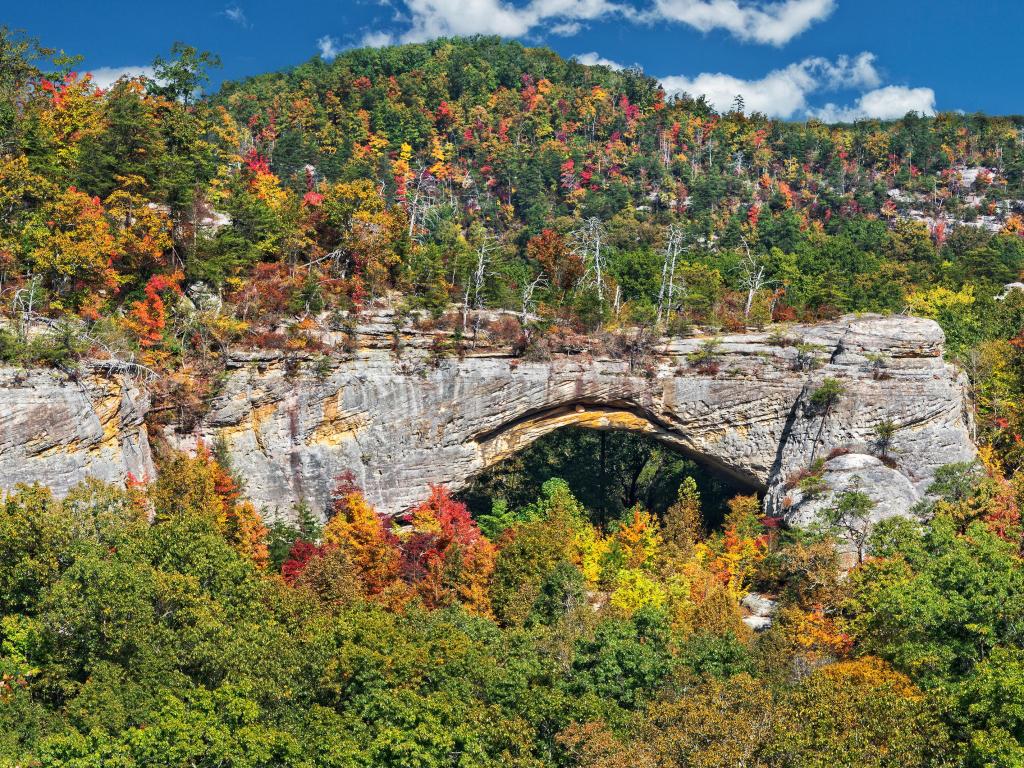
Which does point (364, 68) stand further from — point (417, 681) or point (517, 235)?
point (417, 681)

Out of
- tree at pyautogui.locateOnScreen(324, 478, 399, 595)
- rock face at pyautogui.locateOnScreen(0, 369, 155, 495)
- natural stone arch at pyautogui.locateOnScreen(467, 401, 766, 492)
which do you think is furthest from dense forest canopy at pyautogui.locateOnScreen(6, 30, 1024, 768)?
natural stone arch at pyautogui.locateOnScreen(467, 401, 766, 492)

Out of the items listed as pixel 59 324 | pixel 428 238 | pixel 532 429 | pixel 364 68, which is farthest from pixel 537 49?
pixel 59 324

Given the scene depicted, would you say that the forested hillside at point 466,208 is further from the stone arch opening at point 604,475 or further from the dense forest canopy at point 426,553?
the stone arch opening at point 604,475

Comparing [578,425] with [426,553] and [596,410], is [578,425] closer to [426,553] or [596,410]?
[596,410]

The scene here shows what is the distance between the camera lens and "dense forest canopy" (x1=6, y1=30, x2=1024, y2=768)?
21.1m

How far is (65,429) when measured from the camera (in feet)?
99.8

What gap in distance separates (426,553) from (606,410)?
31.1 ft

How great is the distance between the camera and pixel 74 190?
3594 centimetres

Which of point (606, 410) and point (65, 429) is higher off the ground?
point (606, 410)

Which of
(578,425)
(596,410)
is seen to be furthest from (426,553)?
(596,410)

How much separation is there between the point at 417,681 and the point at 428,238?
141ft

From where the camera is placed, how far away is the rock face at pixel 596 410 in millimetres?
37000

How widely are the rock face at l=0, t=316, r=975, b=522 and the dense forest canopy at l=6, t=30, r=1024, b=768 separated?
31.6 inches

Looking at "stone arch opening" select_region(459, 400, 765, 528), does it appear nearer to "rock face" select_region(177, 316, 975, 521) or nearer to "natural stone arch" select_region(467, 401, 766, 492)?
"natural stone arch" select_region(467, 401, 766, 492)
